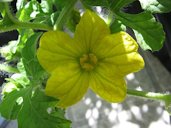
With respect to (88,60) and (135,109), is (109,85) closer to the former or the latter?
(88,60)

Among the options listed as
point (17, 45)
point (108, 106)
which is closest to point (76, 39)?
point (17, 45)

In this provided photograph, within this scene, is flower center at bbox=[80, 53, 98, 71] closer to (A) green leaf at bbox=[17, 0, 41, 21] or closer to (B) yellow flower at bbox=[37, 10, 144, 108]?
(B) yellow flower at bbox=[37, 10, 144, 108]

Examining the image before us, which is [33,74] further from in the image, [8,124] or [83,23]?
[8,124]

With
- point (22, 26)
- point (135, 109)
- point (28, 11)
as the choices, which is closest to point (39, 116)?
point (22, 26)

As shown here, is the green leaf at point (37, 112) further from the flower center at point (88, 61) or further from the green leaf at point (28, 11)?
the green leaf at point (28, 11)

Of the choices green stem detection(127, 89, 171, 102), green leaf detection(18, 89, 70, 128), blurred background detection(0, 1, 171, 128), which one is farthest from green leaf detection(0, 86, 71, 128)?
blurred background detection(0, 1, 171, 128)

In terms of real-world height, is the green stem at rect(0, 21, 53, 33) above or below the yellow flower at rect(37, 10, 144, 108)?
above

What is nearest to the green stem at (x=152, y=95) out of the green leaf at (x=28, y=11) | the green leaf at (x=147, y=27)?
the green leaf at (x=147, y=27)
